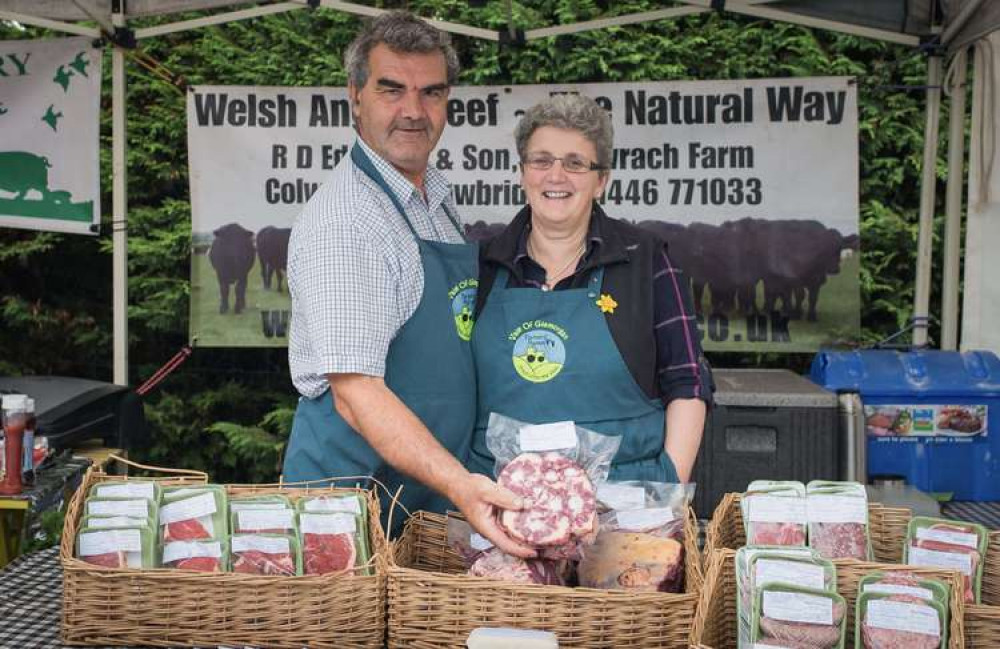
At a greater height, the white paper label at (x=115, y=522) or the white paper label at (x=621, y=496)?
the white paper label at (x=621, y=496)

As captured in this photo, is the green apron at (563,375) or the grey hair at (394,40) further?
the grey hair at (394,40)

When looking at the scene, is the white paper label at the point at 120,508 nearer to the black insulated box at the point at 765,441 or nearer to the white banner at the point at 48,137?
the black insulated box at the point at 765,441

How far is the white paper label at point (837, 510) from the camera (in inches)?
71.2

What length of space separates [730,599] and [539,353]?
2.18 ft

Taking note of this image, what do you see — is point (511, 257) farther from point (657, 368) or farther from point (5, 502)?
point (5, 502)

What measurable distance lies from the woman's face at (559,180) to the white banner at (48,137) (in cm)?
286

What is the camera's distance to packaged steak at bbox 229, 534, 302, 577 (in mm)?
1728

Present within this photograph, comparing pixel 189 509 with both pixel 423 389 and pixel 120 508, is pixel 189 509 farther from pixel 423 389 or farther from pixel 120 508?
pixel 423 389

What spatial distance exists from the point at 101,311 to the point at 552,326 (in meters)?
5.08

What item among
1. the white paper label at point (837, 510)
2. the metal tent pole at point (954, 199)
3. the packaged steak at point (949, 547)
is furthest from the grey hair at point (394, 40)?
the metal tent pole at point (954, 199)

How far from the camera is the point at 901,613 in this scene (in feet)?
4.82

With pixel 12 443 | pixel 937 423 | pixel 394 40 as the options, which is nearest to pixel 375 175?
pixel 394 40

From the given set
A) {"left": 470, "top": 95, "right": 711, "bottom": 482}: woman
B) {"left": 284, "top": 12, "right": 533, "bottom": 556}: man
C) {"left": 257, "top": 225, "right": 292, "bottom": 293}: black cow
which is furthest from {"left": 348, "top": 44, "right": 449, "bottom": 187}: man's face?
{"left": 257, "top": 225, "right": 292, "bottom": 293}: black cow

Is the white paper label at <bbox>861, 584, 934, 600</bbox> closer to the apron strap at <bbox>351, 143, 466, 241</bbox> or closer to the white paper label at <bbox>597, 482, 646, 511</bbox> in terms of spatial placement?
the white paper label at <bbox>597, 482, 646, 511</bbox>
